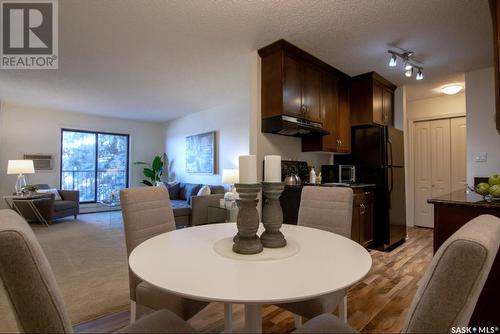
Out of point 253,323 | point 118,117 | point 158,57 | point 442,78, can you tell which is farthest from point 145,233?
point 118,117

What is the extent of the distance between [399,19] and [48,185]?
701 cm

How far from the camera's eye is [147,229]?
1602mm

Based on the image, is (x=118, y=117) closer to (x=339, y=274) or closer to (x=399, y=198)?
(x=399, y=198)

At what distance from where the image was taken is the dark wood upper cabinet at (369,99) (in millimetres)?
3641

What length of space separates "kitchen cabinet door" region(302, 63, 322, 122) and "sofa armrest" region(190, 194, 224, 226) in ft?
6.65

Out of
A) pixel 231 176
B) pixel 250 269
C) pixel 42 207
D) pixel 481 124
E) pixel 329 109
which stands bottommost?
pixel 42 207

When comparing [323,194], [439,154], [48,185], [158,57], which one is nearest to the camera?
[323,194]

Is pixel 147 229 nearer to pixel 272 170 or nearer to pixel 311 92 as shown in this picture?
pixel 272 170

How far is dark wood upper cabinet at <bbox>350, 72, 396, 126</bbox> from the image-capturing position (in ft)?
11.9

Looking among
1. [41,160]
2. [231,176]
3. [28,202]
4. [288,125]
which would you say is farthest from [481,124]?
[41,160]

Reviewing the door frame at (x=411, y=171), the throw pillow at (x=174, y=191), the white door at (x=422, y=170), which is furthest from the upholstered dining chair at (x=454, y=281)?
the throw pillow at (x=174, y=191)

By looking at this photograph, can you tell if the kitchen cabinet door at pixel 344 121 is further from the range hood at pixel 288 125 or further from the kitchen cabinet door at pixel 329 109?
the range hood at pixel 288 125

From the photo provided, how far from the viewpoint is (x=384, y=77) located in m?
3.75

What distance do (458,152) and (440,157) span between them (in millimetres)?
267
